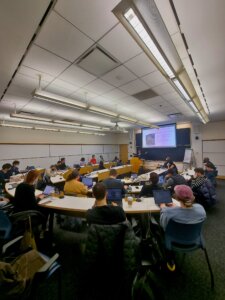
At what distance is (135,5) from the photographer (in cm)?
125

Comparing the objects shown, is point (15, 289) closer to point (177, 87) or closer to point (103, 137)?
point (177, 87)

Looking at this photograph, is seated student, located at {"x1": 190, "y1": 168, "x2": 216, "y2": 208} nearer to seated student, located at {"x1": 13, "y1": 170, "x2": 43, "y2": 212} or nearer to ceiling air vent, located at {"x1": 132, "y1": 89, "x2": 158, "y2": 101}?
ceiling air vent, located at {"x1": 132, "y1": 89, "x2": 158, "y2": 101}

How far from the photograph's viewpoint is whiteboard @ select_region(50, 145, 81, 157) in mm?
9344

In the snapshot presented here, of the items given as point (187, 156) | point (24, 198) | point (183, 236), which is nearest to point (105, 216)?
point (183, 236)

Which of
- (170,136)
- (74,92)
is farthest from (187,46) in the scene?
(170,136)

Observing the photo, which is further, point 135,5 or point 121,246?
point 121,246

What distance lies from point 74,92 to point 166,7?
9.53 feet

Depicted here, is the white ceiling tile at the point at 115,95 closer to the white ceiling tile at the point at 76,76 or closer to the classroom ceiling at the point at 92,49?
the classroom ceiling at the point at 92,49

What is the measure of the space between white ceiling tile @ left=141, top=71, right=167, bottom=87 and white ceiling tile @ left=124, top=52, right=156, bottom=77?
6.0 inches

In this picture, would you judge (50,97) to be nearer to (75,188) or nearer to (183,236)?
(75,188)

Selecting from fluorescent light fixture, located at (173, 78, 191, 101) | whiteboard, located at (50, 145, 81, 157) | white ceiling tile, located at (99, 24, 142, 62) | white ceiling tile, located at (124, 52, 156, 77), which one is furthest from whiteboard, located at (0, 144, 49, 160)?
fluorescent light fixture, located at (173, 78, 191, 101)

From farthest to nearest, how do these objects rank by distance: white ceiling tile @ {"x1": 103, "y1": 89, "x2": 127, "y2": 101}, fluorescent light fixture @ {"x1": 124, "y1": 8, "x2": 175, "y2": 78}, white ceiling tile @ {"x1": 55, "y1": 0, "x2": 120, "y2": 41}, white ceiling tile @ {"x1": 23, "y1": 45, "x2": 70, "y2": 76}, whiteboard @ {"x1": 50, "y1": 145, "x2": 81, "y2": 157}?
whiteboard @ {"x1": 50, "y1": 145, "x2": 81, "y2": 157} → white ceiling tile @ {"x1": 103, "y1": 89, "x2": 127, "y2": 101} → white ceiling tile @ {"x1": 23, "y1": 45, "x2": 70, "y2": 76} → white ceiling tile @ {"x1": 55, "y1": 0, "x2": 120, "y2": 41} → fluorescent light fixture @ {"x1": 124, "y1": 8, "x2": 175, "y2": 78}

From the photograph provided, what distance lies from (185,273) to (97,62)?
3.55 metres

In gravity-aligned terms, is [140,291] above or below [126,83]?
below
